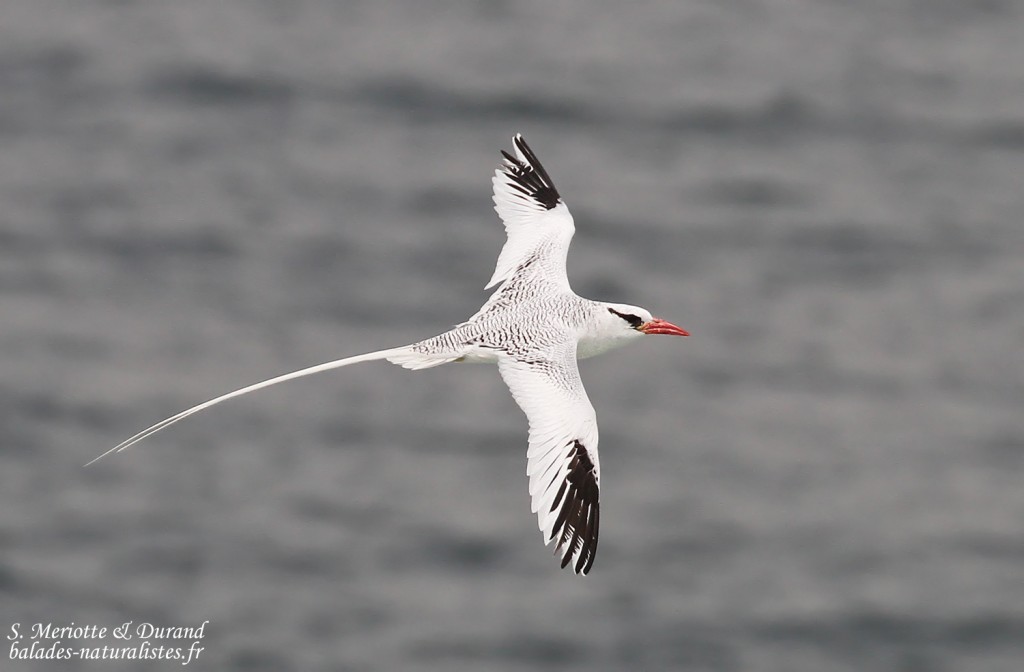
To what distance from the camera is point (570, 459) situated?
40.2ft

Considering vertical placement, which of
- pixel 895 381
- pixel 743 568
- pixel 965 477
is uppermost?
pixel 895 381

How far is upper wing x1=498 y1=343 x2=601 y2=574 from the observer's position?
1198cm

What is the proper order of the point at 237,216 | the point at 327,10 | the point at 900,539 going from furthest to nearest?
1. the point at 327,10
2. the point at 237,216
3. the point at 900,539

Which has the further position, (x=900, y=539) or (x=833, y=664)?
(x=900, y=539)

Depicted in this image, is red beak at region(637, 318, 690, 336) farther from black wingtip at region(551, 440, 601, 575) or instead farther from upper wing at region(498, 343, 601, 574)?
black wingtip at region(551, 440, 601, 575)

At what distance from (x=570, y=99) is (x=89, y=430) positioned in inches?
372

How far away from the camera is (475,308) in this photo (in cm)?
2242

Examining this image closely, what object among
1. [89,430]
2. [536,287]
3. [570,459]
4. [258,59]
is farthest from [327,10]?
[570,459]

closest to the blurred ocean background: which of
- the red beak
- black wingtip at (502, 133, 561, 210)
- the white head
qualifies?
black wingtip at (502, 133, 561, 210)

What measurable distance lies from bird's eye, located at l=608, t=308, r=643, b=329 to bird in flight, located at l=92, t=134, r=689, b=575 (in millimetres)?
12

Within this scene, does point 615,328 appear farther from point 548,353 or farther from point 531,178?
point 531,178

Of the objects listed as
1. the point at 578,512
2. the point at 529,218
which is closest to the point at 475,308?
the point at 529,218

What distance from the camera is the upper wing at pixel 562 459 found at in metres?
12.0

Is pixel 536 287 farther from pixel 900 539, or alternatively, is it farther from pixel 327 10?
pixel 327 10
